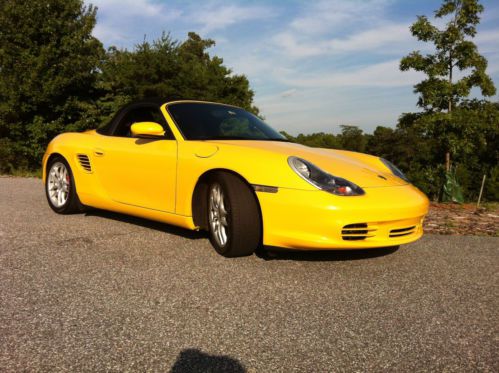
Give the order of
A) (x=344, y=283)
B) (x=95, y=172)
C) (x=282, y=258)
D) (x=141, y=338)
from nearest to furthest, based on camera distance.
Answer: (x=141, y=338)
(x=344, y=283)
(x=282, y=258)
(x=95, y=172)

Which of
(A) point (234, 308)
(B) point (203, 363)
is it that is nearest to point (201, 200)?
(A) point (234, 308)

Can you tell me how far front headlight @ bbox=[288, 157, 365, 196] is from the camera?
3283 mm

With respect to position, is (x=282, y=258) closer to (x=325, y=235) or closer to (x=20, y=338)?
(x=325, y=235)

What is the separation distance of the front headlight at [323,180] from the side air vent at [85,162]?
2488 mm

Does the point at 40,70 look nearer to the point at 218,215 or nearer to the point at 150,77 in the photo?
the point at 150,77

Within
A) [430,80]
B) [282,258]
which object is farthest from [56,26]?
[282,258]

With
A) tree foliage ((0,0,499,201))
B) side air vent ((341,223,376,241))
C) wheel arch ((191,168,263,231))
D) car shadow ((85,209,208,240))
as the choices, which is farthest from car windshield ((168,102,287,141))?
tree foliage ((0,0,499,201))

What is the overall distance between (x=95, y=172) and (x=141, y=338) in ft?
9.85

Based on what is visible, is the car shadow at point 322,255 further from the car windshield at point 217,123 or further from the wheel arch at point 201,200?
the car windshield at point 217,123

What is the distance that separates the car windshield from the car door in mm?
170

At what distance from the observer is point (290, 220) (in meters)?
3.22

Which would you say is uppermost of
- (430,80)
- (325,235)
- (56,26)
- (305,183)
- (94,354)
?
(56,26)

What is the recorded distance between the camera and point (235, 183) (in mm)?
3506

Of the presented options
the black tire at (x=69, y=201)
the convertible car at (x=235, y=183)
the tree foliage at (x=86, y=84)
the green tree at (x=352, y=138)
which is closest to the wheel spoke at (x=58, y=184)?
the black tire at (x=69, y=201)
